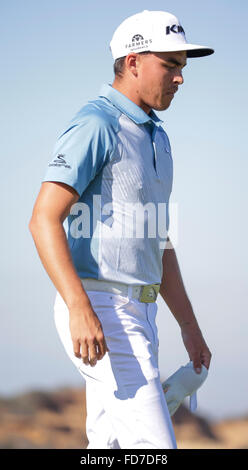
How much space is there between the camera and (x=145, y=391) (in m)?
3.34

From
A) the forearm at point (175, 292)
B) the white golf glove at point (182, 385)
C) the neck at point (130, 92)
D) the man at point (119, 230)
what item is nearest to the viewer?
the man at point (119, 230)

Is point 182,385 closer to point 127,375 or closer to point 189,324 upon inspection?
point 189,324

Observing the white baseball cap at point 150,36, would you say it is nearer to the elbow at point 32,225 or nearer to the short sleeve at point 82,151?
the short sleeve at point 82,151

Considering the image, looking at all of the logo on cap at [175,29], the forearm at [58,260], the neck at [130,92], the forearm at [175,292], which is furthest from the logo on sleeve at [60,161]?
the forearm at [175,292]

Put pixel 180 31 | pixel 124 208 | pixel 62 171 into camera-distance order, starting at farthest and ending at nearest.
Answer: pixel 180 31, pixel 124 208, pixel 62 171

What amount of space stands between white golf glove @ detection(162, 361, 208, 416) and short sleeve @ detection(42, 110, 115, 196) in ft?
4.21

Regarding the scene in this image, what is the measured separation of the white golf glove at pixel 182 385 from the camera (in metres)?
3.92

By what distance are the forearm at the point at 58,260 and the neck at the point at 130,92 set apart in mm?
933

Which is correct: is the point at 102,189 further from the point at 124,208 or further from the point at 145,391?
the point at 145,391

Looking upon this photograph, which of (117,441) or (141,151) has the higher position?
(141,151)

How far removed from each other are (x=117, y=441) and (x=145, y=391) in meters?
0.50

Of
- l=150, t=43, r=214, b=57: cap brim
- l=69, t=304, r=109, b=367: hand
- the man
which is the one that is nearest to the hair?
the man
